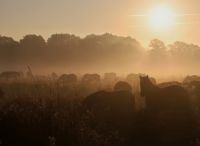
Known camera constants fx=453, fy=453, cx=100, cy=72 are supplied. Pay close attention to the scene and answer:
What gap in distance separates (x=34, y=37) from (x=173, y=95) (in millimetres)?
93136

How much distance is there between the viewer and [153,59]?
419 ft

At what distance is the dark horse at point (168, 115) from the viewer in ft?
65.1

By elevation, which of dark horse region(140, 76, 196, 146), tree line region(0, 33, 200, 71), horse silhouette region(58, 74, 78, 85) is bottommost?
dark horse region(140, 76, 196, 146)

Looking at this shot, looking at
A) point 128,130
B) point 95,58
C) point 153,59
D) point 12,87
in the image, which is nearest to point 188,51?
point 153,59

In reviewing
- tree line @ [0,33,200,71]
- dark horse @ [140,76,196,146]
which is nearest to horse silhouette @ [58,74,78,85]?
dark horse @ [140,76,196,146]

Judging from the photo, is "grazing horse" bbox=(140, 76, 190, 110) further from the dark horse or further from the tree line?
the tree line

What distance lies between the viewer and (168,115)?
22.0 metres

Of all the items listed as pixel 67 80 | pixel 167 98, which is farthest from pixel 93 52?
pixel 167 98

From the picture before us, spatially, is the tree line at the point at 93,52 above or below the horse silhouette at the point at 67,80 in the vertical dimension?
above

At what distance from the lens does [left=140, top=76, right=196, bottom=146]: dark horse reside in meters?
19.8

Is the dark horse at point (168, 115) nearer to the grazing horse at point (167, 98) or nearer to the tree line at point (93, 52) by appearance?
the grazing horse at point (167, 98)

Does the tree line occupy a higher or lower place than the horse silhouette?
higher

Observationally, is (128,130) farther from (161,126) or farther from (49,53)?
(49,53)

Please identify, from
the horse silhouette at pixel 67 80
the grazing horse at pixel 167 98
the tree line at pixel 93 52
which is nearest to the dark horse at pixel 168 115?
the grazing horse at pixel 167 98
